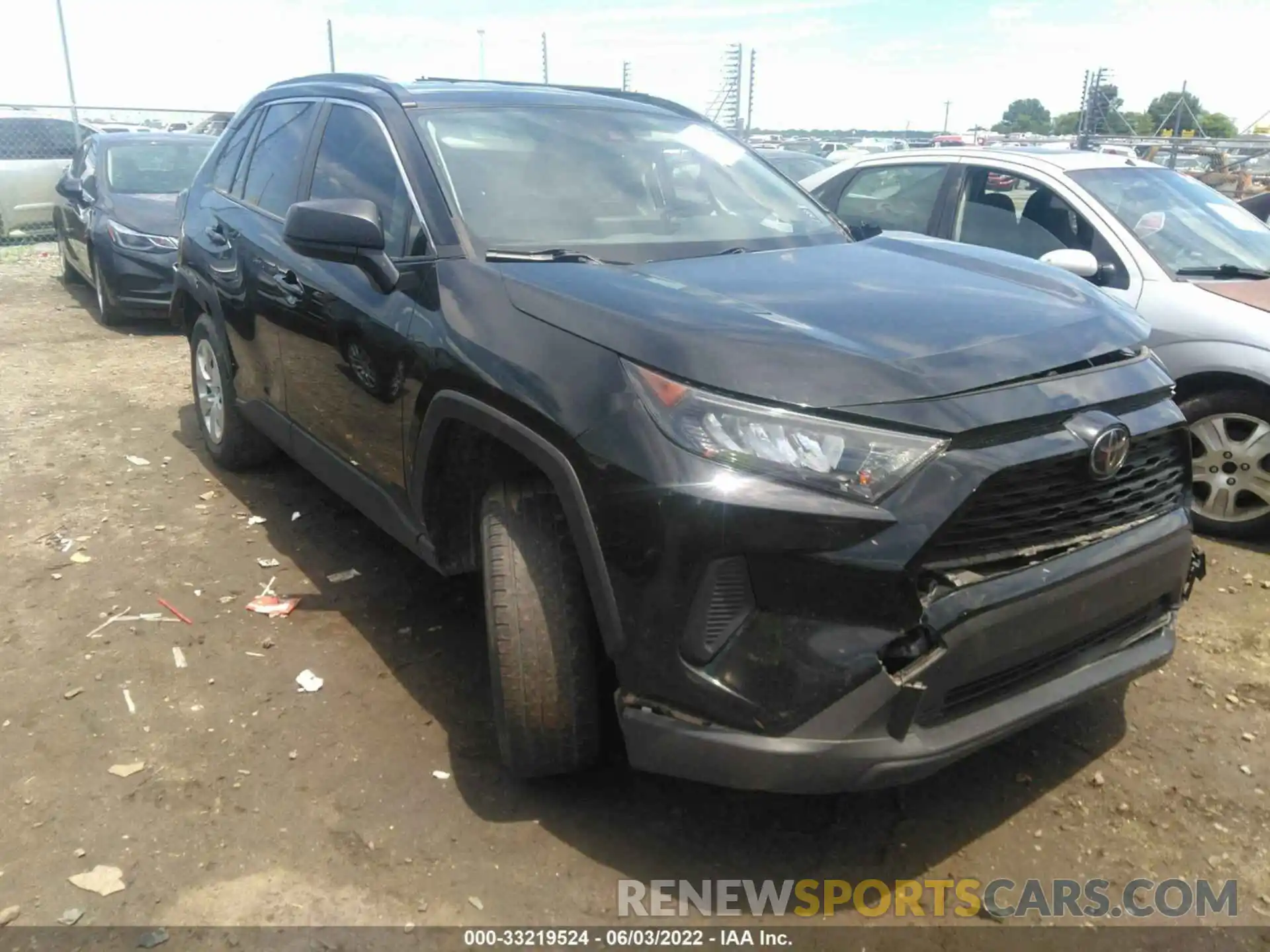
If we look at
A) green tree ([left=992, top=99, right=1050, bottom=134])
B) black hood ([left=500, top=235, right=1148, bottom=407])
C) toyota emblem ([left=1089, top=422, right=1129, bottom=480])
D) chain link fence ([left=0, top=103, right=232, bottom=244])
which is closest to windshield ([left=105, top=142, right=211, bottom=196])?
chain link fence ([left=0, top=103, right=232, bottom=244])

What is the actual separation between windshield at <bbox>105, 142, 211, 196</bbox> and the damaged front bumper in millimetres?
9369

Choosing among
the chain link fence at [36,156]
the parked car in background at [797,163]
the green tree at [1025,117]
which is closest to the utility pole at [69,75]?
the chain link fence at [36,156]

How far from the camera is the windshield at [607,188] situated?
315 cm

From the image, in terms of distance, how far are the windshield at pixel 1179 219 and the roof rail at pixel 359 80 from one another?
335cm

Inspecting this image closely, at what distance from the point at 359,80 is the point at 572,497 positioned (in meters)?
2.33

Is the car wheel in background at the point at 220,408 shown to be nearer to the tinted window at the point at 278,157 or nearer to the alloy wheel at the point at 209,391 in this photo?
the alloy wheel at the point at 209,391

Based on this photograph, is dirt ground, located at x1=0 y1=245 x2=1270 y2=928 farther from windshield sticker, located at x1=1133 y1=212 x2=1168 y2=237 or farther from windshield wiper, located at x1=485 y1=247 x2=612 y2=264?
windshield sticker, located at x1=1133 y1=212 x2=1168 y2=237

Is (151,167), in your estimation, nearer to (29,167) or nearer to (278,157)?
(29,167)

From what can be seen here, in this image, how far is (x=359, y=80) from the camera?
3.85 metres

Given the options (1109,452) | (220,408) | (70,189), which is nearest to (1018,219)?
(1109,452)

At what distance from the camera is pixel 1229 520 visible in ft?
14.7

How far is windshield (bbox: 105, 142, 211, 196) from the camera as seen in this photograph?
972cm

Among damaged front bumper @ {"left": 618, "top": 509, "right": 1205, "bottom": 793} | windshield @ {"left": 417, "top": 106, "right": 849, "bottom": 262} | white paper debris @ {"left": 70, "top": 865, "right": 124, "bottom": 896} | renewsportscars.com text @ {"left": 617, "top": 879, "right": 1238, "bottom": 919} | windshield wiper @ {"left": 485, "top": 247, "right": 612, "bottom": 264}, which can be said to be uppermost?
windshield @ {"left": 417, "top": 106, "right": 849, "bottom": 262}

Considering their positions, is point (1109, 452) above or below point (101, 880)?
above
